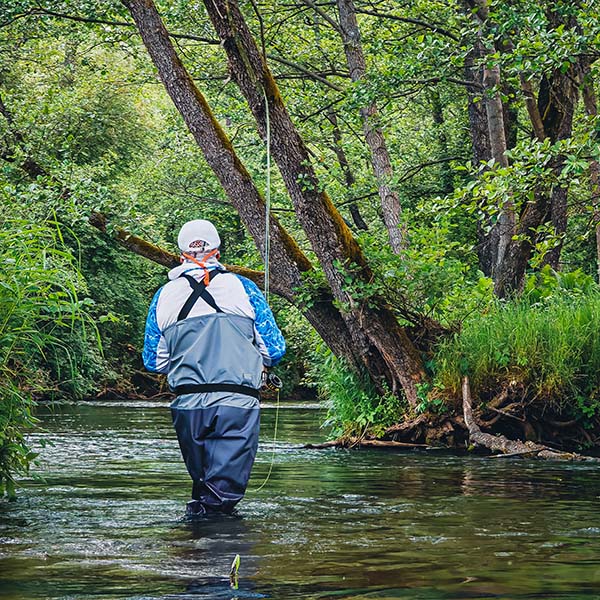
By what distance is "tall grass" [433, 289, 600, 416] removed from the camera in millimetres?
12547

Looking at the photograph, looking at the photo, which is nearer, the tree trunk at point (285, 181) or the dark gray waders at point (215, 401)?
the dark gray waders at point (215, 401)

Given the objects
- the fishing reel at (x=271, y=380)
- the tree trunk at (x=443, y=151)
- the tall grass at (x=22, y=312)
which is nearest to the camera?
the fishing reel at (x=271, y=380)

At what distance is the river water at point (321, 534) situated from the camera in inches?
194

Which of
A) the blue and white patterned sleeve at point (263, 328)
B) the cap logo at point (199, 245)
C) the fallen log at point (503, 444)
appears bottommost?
the fallen log at point (503, 444)

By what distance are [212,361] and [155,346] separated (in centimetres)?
51

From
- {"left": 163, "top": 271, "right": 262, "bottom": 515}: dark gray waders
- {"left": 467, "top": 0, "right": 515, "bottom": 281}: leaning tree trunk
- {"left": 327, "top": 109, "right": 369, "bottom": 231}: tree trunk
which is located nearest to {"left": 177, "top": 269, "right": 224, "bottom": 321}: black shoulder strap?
{"left": 163, "top": 271, "right": 262, "bottom": 515}: dark gray waders

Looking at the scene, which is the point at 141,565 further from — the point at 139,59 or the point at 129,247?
the point at 139,59

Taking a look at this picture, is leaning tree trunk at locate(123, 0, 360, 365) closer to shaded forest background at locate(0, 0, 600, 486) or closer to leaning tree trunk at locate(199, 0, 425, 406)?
shaded forest background at locate(0, 0, 600, 486)

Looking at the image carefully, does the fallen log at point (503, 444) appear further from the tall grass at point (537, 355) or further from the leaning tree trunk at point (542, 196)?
the leaning tree trunk at point (542, 196)

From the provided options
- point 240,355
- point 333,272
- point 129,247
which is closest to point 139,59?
point 129,247

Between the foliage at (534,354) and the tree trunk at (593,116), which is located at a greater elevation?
the tree trunk at (593,116)

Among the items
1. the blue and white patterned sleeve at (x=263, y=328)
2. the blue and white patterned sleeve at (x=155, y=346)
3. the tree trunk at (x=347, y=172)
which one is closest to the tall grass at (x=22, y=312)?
the blue and white patterned sleeve at (x=155, y=346)

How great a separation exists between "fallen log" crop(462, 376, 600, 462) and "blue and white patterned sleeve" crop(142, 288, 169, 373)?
5728 millimetres

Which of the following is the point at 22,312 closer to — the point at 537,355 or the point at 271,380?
the point at 271,380
